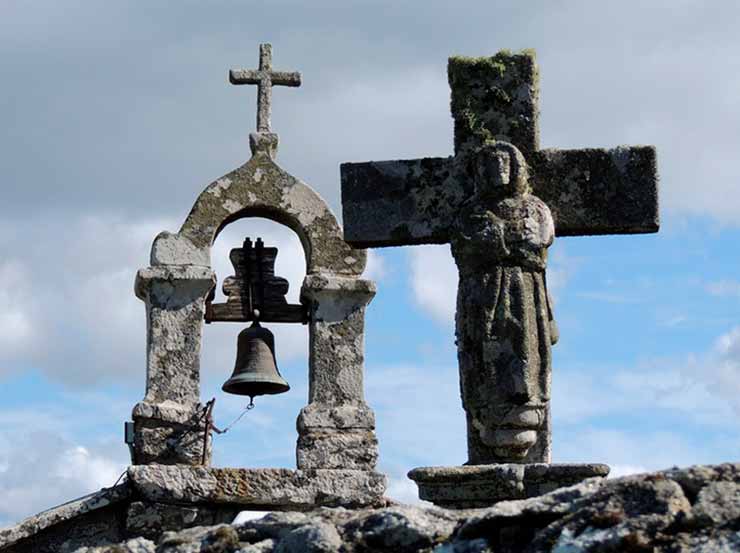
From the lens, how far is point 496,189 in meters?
7.87

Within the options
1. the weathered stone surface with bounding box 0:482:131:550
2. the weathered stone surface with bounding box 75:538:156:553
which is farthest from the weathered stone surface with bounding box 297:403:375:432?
the weathered stone surface with bounding box 75:538:156:553

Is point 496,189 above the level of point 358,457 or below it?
above

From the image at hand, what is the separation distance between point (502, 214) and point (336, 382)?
4.48 metres

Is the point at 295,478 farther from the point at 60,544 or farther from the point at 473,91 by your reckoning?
the point at 473,91

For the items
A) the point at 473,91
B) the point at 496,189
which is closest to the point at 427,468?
the point at 496,189

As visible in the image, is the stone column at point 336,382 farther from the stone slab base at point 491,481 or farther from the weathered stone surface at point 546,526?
the weathered stone surface at point 546,526

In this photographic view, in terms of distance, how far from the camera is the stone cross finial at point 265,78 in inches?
510

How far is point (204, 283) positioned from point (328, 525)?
7.82 metres

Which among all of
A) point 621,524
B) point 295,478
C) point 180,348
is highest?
point 180,348

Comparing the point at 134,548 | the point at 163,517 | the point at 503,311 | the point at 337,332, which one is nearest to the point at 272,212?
the point at 337,332

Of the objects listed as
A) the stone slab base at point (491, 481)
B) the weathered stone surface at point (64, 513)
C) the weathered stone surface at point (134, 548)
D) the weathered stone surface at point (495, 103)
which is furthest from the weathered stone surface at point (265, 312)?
the weathered stone surface at point (134, 548)

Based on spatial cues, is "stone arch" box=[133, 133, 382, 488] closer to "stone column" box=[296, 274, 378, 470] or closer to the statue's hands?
"stone column" box=[296, 274, 378, 470]

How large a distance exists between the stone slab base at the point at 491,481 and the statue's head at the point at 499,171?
4.41 feet

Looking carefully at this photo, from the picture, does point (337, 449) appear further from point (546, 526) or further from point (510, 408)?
point (546, 526)
